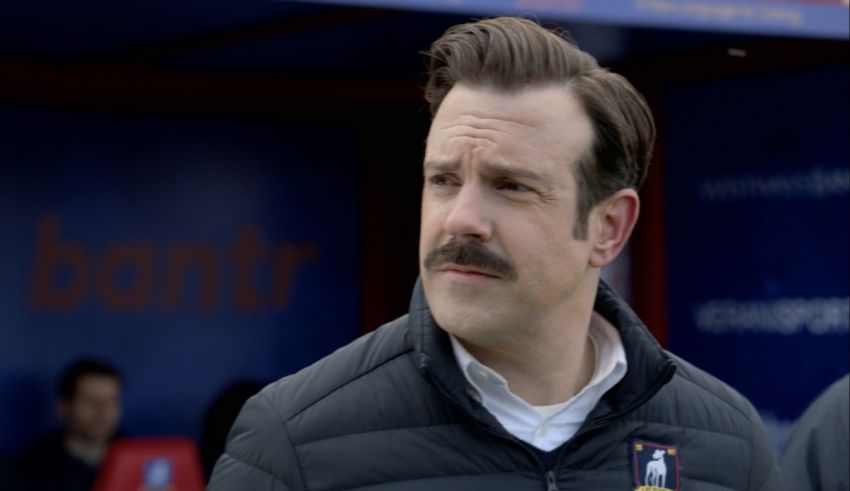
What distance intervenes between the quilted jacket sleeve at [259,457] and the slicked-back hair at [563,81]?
50 cm

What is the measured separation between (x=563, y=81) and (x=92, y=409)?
3629 millimetres

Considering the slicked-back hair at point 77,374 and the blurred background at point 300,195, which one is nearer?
the blurred background at point 300,195

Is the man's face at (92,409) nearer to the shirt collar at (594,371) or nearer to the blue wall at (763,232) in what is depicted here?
the blue wall at (763,232)

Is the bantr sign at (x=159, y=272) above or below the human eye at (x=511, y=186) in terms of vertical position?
below

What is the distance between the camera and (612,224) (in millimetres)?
2486

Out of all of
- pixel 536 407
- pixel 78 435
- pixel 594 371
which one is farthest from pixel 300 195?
pixel 536 407

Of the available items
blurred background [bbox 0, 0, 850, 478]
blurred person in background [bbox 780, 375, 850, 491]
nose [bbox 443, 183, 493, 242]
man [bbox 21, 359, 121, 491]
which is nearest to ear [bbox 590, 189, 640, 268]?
nose [bbox 443, 183, 493, 242]

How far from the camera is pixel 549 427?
2396mm

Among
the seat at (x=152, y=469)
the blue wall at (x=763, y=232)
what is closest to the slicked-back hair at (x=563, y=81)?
the seat at (x=152, y=469)

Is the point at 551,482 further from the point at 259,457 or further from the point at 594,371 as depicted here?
the point at 259,457

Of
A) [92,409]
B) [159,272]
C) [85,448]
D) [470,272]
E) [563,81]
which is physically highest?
[563,81]

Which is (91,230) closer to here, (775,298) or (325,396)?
(775,298)

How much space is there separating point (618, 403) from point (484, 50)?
1.75 feet

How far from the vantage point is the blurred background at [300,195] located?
17.1ft
